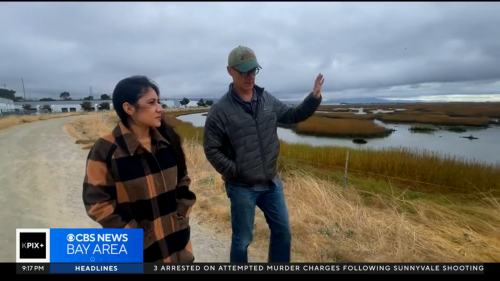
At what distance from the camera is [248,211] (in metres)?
1.79

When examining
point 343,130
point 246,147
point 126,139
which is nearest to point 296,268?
point 246,147

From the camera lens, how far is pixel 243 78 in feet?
5.74

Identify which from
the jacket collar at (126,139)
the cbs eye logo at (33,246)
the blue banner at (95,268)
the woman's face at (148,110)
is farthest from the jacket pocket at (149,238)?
the cbs eye logo at (33,246)

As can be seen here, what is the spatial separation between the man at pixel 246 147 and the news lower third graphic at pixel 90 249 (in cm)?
65

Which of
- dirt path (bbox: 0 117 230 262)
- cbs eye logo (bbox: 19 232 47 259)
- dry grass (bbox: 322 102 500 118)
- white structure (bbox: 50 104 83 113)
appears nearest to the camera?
cbs eye logo (bbox: 19 232 47 259)

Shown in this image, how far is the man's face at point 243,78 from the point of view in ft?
5.71

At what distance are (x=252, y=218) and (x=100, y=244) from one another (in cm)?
93

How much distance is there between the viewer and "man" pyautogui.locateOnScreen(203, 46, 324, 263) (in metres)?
1.74

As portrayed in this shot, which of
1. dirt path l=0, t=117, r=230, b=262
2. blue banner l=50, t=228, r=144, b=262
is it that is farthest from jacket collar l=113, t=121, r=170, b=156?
dirt path l=0, t=117, r=230, b=262

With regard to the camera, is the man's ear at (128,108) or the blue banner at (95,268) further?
the blue banner at (95,268)

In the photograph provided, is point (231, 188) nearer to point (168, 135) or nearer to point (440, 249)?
point (168, 135)

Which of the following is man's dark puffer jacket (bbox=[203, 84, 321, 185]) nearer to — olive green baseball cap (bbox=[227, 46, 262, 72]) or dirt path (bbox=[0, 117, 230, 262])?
olive green baseball cap (bbox=[227, 46, 262, 72])

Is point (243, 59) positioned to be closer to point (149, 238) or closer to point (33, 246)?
point (149, 238)

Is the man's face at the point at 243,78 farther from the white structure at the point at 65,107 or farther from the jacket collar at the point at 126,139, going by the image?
the white structure at the point at 65,107
